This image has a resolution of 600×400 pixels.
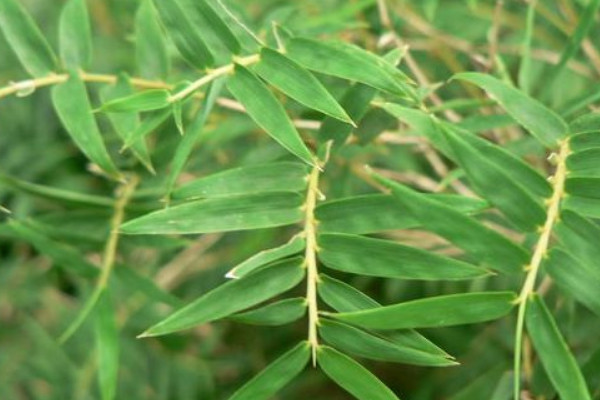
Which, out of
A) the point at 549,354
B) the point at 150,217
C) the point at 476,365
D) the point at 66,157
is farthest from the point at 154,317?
the point at 549,354

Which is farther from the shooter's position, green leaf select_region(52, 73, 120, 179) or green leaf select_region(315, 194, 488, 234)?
green leaf select_region(52, 73, 120, 179)

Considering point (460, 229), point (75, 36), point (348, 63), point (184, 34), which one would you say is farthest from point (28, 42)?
point (460, 229)

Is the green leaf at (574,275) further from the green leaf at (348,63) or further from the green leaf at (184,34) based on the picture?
Answer: the green leaf at (184,34)

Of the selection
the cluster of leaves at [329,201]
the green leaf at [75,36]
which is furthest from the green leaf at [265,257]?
the green leaf at [75,36]

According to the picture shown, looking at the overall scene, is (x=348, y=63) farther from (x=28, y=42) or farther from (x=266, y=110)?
(x=28, y=42)

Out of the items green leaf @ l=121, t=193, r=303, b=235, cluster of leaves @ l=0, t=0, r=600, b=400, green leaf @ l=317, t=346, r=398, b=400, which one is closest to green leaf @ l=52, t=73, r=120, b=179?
cluster of leaves @ l=0, t=0, r=600, b=400

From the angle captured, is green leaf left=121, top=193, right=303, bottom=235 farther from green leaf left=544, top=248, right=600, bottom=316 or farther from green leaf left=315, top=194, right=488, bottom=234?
green leaf left=544, top=248, right=600, bottom=316
